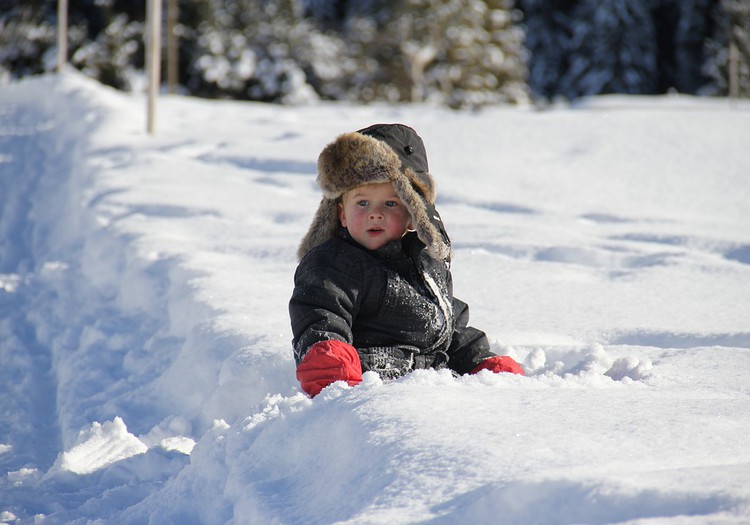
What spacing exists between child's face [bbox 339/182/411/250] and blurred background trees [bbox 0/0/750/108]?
22.3m

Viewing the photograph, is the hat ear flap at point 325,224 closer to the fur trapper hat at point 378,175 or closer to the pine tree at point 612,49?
the fur trapper hat at point 378,175

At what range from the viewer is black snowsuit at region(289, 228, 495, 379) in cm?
262

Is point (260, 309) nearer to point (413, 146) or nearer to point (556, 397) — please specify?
point (413, 146)

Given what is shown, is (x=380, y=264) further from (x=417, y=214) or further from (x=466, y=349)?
(x=466, y=349)

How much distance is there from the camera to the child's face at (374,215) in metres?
2.77

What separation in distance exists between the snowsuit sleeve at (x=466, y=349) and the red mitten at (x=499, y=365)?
0.03 metres

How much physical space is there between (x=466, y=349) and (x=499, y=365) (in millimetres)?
144

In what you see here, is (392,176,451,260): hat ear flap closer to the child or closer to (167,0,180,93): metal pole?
the child

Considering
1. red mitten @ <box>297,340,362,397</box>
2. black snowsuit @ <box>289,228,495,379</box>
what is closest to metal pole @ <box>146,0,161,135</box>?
black snowsuit @ <box>289,228,495,379</box>

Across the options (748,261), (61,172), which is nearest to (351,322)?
(748,261)

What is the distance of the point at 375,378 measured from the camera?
7.47ft

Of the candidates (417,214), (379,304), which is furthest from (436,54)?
(379,304)

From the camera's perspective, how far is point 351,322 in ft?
8.73

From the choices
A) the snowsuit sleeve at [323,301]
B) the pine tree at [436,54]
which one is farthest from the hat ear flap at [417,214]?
the pine tree at [436,54]
